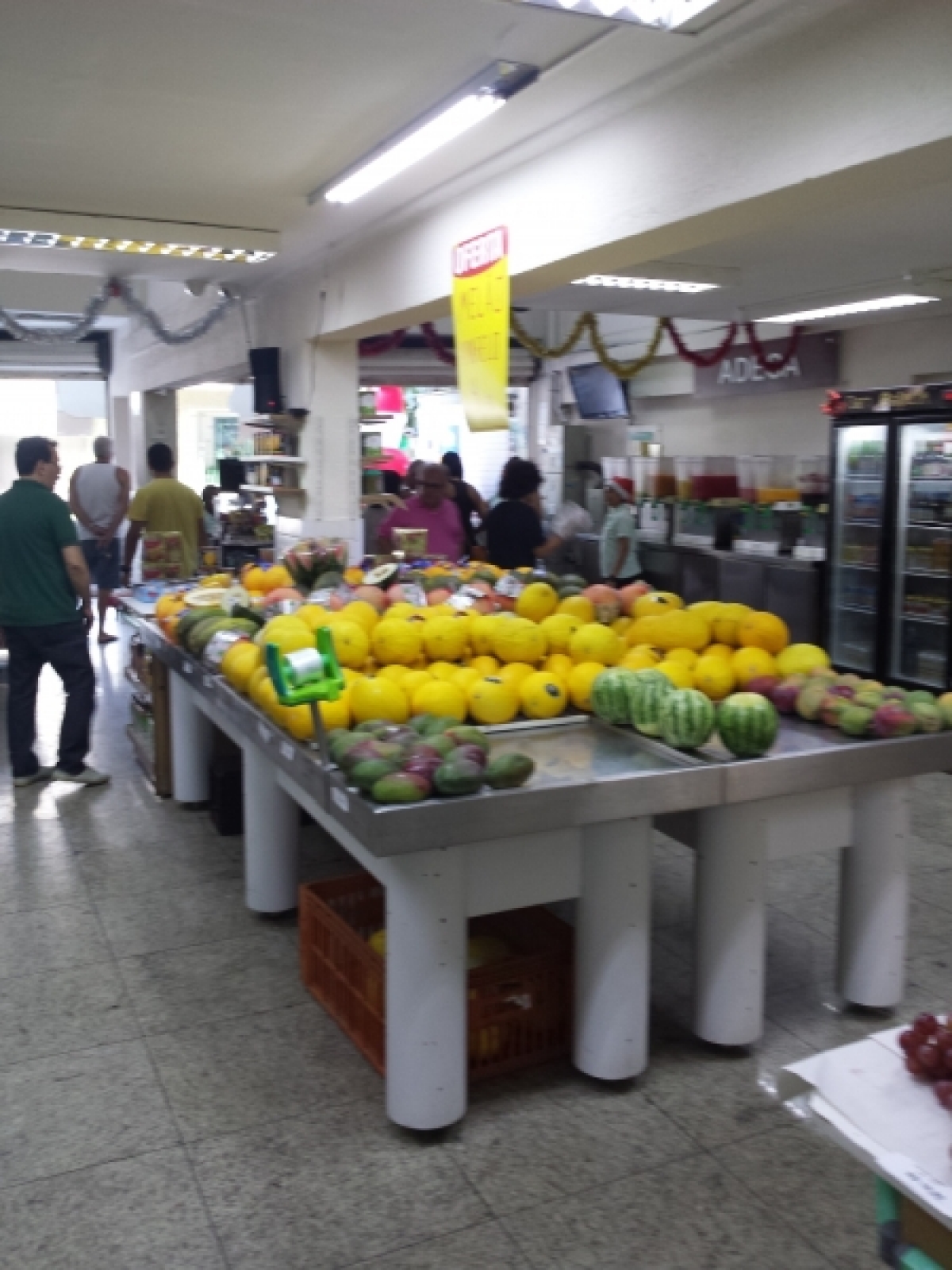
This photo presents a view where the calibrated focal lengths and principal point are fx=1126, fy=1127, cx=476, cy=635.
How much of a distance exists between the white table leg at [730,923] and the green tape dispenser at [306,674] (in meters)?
1.16

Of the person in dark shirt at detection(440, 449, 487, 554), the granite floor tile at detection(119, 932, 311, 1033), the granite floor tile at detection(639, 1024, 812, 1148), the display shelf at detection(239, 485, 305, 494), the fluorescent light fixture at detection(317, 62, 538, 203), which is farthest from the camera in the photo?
the person in dark shirt at detection(440, 449, 487, 554)

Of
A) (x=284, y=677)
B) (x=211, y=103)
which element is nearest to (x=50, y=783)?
(x=211, y=103)

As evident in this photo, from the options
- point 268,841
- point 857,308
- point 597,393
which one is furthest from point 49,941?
point 597,393

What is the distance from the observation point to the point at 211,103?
462 centimetres

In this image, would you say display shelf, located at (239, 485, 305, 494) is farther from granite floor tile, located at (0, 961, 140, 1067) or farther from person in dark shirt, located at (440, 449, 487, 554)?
granite floor tile, located at (0, 961, 140, 1067)

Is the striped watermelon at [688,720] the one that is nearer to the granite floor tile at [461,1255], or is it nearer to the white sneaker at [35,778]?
the granite floor tile at [461,1255]

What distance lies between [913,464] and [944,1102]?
6.65 metres

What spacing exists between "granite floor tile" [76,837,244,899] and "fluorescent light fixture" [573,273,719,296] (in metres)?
4.49

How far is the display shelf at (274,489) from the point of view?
28.1 feet

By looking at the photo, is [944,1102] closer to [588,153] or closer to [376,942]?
[376,942]

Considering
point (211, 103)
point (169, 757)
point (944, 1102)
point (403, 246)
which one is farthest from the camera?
point (403, 246)

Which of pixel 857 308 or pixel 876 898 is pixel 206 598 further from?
pixel 857 308

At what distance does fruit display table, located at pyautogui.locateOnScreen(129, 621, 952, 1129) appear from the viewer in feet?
8.93

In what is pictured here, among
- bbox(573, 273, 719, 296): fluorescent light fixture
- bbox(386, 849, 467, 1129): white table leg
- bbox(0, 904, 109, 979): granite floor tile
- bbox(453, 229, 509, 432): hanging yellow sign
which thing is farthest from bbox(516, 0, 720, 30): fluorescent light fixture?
→ bbox(573, 273, 719, 296): fluorescent light fixture
